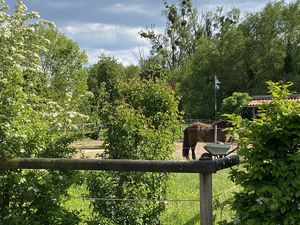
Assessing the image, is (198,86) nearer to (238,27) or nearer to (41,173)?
(238,27)

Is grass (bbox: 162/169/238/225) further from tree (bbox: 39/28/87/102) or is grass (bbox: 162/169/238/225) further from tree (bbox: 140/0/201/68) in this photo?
tree (bbox: 140/0/201/68)

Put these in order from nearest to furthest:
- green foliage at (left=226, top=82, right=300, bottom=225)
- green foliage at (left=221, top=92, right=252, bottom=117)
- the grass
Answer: green foliage at (left=226, top=82, right=300, bottom=225) → the grass → green foliage at (left=221, top=92, right=252, bottom=117)

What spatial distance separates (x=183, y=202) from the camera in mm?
7094

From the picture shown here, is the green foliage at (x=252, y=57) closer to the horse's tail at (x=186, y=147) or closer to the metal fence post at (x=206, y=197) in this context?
the horse's tail at (x=186, y=147)

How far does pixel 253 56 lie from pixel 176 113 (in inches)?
1493

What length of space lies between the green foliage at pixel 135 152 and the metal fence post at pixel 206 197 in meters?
1.64

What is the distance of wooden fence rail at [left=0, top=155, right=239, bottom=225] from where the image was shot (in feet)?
9.75

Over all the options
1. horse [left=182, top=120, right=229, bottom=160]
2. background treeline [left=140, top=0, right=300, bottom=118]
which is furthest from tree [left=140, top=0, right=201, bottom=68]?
horse [left=182, top=120, right=229, bottom=160]

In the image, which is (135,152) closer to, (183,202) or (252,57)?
(183,202)

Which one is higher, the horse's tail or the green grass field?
the green grass field

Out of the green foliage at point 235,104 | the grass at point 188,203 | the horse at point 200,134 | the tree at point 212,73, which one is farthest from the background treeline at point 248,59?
the grass at point 188,203

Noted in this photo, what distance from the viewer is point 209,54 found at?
44281mm

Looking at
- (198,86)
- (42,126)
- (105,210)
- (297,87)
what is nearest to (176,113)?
(105,210)

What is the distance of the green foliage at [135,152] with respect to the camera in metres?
4.54
